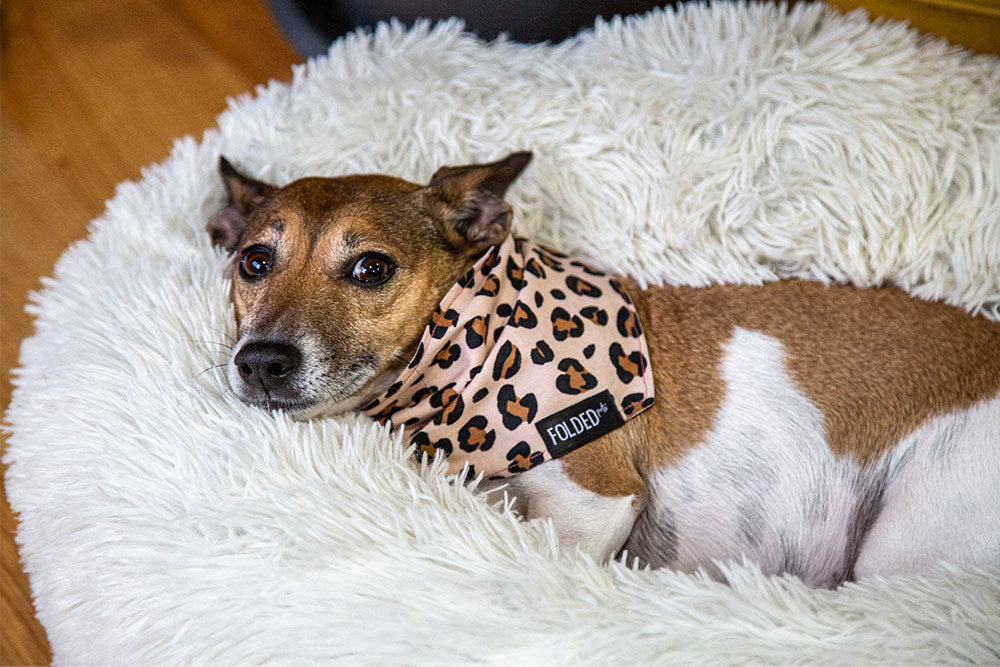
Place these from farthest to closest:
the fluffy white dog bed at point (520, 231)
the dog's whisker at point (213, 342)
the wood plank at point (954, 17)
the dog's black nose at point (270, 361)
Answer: the wood plank at point (954, 17), the dog's whisker at point (213, 342), the dog's black nose at point (270, 361), the fluffy white dog bed at point (520, 231)

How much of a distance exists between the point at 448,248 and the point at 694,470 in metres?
0.84

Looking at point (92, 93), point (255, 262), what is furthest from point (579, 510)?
point (92, 93)

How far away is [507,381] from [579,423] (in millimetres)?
200

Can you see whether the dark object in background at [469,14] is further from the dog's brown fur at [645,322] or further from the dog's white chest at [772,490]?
the dog's white chest at [772,490]

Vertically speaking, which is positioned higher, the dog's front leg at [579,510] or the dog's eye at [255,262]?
the dog's eye at [255,262]

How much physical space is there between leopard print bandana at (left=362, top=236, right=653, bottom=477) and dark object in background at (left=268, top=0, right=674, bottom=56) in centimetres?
106

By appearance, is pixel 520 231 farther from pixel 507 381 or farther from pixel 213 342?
pixel 213 342

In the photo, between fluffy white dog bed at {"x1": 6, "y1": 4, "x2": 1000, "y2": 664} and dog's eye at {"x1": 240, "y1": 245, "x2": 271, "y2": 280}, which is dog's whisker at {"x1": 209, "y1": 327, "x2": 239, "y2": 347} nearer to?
fluffy white dog bed at {"x1": 6, "y1": 4, "x2": 1000, "y2": 664}

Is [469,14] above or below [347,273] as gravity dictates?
above

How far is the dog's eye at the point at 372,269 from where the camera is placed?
1920 mm

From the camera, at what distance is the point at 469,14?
2.69 m

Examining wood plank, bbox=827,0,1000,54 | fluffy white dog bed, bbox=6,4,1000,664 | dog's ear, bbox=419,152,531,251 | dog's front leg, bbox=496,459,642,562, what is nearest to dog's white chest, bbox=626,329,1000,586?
dog's front leg, bbox=496,459,642,562

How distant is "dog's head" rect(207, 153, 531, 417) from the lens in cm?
178

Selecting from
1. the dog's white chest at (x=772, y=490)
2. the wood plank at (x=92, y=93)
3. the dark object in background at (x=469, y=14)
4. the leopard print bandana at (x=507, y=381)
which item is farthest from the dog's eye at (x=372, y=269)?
the wood plank at (x=92, y=93)
